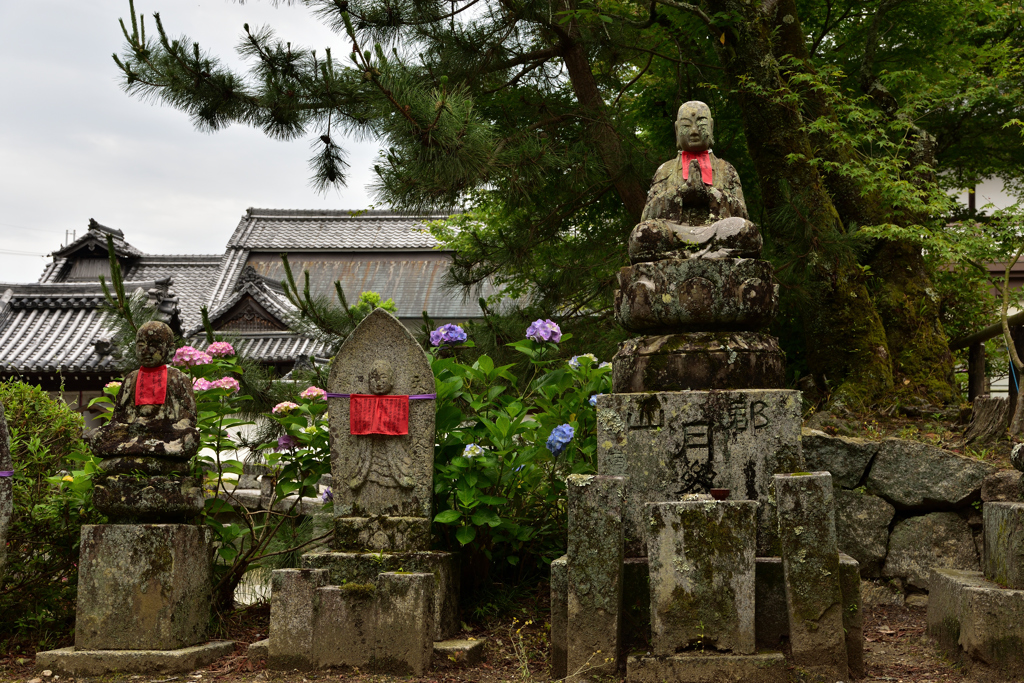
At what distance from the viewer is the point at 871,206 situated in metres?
7.53

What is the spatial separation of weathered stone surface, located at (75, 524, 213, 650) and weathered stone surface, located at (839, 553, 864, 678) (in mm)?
3181

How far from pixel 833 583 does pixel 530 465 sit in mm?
1906

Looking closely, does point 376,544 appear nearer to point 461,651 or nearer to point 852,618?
point 461,651

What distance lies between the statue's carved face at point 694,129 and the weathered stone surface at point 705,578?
7.21ft

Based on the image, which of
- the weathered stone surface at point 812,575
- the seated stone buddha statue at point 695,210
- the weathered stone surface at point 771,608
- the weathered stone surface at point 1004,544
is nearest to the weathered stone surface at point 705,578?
the weathered stone surface at point 812,575

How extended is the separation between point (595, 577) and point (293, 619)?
1559 mm

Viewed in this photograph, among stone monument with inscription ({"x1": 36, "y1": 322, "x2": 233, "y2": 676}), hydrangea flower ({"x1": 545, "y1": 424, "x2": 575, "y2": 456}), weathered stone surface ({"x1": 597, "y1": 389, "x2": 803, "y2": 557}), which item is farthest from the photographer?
hydrangea flower ({"x1": 545, "y1": 424, "x2": 575, "y2": 456})

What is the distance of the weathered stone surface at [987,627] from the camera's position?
135 inches

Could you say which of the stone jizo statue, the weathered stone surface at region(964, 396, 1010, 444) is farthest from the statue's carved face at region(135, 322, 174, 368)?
the weathered stone surface at region(964, 396, 1010, 444)

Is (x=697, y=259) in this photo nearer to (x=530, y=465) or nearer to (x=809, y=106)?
(x=530, y=465)

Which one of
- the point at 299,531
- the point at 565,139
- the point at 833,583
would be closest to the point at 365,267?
the point at 565,139

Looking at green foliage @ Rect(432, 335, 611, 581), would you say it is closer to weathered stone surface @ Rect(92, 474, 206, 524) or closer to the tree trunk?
weathered stone surface @ Rect(92, 474, 206, 524)

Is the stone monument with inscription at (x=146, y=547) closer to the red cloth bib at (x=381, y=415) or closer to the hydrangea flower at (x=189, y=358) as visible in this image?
the hydrangea flower at (x=189, y=358)

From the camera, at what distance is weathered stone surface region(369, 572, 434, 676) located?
3982 mm
